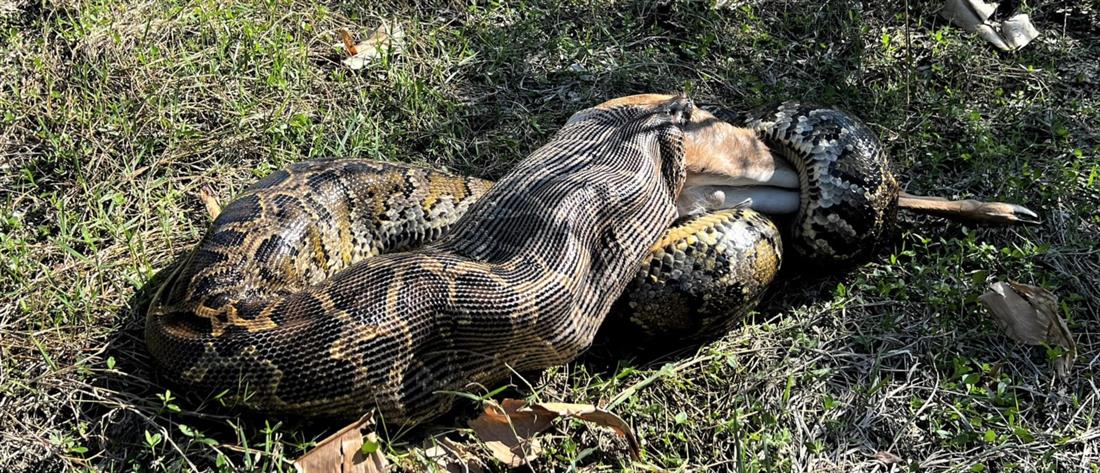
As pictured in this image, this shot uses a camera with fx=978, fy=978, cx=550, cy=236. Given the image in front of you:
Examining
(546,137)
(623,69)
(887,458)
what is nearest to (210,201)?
(546,137)

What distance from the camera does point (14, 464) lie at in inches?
173

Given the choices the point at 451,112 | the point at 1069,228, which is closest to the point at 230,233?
the point at 451,112

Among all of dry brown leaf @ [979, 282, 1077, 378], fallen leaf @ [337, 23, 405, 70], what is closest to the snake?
dry brown leaf @ [979, 282, 1077, 378]

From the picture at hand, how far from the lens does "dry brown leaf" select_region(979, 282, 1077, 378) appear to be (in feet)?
16.8

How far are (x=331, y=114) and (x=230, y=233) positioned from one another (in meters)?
1.70

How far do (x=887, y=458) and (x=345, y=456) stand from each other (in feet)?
8.43

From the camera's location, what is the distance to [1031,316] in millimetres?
5234

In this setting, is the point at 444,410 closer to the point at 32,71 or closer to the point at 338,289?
the point at 338,289

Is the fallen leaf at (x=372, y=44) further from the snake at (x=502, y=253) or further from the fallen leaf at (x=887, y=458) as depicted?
the fallen leaf at (x=887, y=458)

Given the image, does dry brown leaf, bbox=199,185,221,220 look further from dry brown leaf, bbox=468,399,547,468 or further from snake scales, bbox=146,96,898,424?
dry brown leaf, bbox=468,399,547,468

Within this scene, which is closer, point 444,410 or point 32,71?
point 444,410

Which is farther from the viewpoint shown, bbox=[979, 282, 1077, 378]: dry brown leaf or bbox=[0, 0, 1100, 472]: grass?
bbox=[979, 282, 1077, 378]: dry brown leaf

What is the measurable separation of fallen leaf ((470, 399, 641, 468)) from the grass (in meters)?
0.10

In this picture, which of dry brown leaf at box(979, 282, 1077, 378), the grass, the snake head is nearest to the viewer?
the grass
